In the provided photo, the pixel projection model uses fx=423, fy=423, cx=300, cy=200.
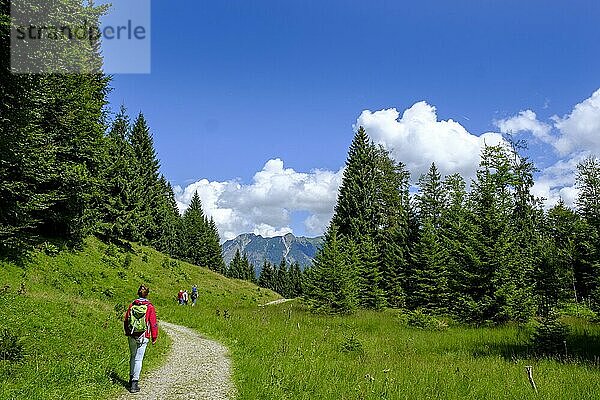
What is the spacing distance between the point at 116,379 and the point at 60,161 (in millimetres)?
19463

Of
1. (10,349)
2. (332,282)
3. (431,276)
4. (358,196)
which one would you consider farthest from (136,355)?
(358,196)

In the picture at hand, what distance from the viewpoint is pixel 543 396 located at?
10.0m

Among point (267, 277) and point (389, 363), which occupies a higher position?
point (389, 363)

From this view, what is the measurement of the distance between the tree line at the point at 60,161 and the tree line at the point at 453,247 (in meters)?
16.5

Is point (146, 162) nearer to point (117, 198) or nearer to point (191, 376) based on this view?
point (117, 198)

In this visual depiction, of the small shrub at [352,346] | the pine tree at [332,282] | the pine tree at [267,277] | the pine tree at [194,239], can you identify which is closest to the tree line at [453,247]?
the pine tree at [332,282]

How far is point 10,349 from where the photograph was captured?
912cm

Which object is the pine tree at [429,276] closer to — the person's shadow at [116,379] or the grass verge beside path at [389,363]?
the grass verge beside path at [389,363]

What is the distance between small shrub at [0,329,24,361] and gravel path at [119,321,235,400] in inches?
103

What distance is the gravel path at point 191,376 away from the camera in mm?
9102

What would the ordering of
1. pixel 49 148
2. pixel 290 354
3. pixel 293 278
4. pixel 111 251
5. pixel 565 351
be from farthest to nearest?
1. pixel 293 278
2. pixel 111 251
3. pixel 49 148
4. pixel 565 351
5. pixel 290 354

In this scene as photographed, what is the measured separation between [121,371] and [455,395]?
8239 millimetres

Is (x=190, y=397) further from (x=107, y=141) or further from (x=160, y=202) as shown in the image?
(x=160, y=202)

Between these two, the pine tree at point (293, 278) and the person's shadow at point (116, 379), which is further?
the pine tree at point (293, 278)
